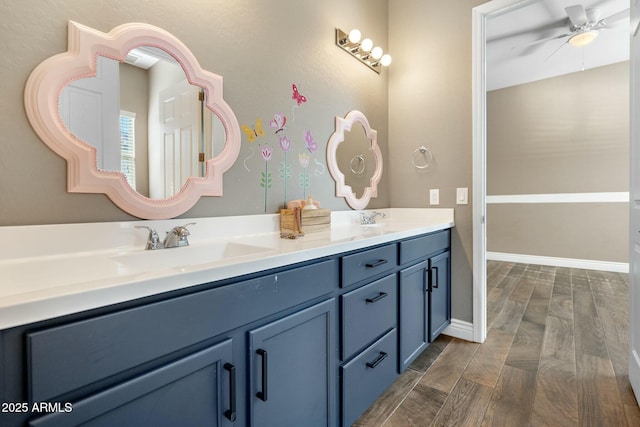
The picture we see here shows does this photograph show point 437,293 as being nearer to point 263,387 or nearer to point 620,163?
point 263,387

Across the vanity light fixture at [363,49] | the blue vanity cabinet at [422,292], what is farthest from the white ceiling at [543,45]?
the blue vanity cabinet at [422,292]

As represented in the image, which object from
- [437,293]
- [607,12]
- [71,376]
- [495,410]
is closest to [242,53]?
[71,376]

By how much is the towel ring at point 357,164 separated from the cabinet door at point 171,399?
5.30ft

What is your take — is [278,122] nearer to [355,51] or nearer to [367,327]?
[355,51]

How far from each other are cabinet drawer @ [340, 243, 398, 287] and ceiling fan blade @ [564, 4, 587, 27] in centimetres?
290

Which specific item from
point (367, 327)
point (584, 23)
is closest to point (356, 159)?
point (367, 327)

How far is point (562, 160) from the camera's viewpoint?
4266 millimetres

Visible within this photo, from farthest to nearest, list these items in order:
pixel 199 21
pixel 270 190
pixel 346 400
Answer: pixel 270 190
pixel 199 21
pixel 346 400

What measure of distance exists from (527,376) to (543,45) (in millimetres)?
3646

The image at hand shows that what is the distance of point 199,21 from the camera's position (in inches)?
51.7

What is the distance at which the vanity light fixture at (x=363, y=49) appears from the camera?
206 cm

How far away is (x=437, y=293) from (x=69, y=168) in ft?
6.59

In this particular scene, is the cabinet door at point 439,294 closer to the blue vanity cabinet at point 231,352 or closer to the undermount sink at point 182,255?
the blue vanity cabinet at point 231,352

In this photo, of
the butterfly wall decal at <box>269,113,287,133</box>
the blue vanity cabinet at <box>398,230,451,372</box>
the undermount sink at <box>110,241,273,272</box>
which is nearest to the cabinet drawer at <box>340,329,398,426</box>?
the blue vanity cabinet at <box>398,230,451,372</box>
